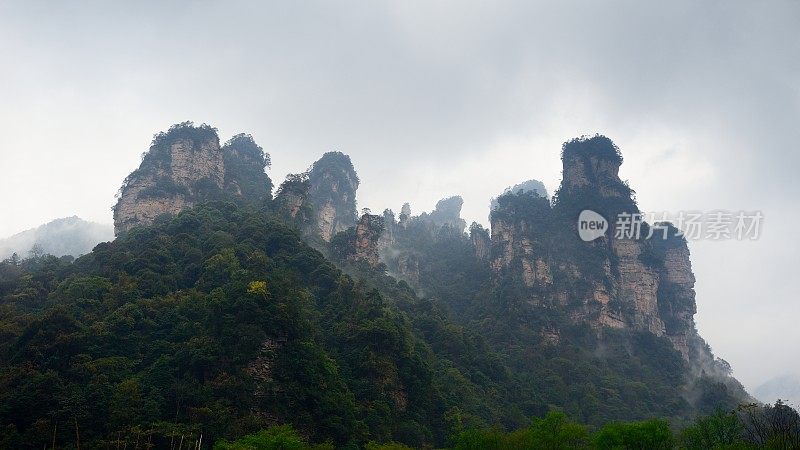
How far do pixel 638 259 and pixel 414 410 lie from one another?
4768cm

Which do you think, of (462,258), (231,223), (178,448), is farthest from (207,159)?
(178,448)

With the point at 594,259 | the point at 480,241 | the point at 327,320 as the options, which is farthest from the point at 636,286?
the point at 327,320

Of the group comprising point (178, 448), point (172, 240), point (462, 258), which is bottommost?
point (178, 448)

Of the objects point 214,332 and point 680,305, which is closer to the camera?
point 214,332

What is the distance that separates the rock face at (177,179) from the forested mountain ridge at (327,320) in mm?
211

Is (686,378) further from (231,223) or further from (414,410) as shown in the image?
(231,223)

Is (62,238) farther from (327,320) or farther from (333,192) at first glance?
(327,320)

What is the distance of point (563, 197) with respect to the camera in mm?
79812

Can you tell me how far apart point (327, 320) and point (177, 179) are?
1292 inches

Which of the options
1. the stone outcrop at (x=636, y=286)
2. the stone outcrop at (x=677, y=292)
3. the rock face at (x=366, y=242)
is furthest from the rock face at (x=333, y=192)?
the stone outcrop at (x=677, y=292)

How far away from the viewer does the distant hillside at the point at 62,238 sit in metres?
89.9

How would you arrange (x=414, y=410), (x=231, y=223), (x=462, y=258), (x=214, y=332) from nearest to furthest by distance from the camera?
(x=214, y=332), (x=414, y=410), (x=231, y=223), (x=462, y=258)

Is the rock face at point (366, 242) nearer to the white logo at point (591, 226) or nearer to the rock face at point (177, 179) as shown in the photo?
the rock face at point (177, 179)

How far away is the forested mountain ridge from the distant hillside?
32.5m
